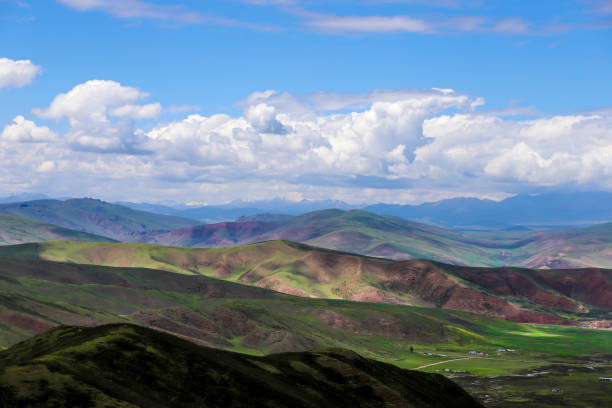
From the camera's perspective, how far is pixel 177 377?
257 feet

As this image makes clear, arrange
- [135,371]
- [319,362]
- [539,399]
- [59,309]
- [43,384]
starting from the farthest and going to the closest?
[59,309], [539,399], [319,362], [135,371], [43,384]

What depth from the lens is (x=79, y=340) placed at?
278 ft

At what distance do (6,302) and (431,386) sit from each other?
12631cm

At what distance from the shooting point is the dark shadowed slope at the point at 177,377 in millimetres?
63906

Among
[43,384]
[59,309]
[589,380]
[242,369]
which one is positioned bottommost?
[589,380]

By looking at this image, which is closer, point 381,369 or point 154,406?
point 154,406

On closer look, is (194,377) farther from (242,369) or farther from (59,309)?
(59,309)

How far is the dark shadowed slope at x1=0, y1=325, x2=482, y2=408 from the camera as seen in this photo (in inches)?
2516

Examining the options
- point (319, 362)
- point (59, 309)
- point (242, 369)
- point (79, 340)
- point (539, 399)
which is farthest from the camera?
point (59, 309)

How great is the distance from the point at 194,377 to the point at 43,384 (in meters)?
21.0

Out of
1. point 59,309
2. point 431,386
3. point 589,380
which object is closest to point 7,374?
point 431,386

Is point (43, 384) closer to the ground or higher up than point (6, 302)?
higher up

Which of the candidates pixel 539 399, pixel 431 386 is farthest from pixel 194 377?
pixel 539 399

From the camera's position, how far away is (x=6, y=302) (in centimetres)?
18212
